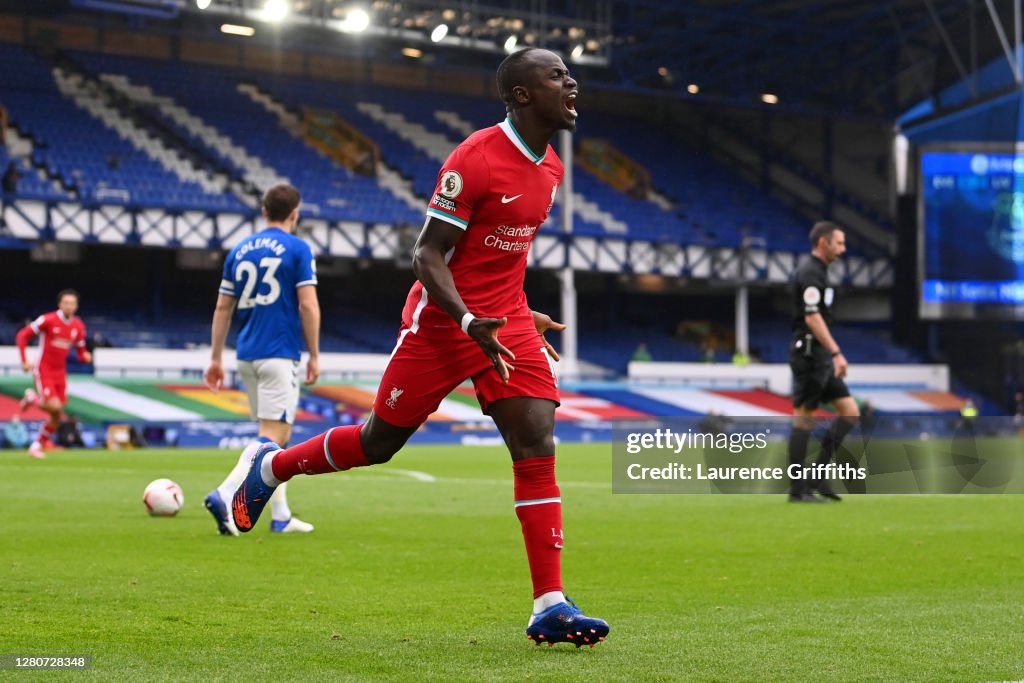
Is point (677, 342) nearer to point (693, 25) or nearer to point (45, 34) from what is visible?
point (693, 25)

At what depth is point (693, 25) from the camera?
40031mm

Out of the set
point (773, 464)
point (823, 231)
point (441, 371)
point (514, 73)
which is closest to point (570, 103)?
point (514, 73)

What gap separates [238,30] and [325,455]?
1347 inches

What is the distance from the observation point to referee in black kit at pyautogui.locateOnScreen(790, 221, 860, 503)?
11641mm

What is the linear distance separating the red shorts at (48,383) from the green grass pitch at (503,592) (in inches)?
331

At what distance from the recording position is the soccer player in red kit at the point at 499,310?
194 inches

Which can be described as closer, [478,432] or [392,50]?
[478,432]

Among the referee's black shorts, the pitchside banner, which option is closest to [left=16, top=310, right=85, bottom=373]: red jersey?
the pitchside banner

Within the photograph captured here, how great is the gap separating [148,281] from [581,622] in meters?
34.1

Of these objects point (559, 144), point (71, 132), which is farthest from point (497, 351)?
point (559, 144)

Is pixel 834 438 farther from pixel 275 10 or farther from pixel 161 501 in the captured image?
pixel 275 10

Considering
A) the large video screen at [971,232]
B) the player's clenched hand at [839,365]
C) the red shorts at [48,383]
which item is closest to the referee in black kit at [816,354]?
the player's clenched hand at [839,365]

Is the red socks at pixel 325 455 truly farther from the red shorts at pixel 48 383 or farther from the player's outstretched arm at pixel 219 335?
the red shorts at pixel 48 383

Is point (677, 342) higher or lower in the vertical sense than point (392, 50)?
lower
